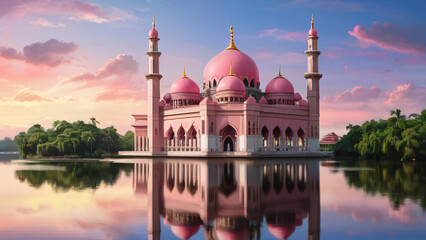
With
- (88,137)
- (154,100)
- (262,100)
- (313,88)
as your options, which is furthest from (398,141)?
(88,137)

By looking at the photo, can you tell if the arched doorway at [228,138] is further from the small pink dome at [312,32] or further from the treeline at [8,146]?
the treeline at [8,146]

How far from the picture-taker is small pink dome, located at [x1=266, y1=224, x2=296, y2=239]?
231 inches

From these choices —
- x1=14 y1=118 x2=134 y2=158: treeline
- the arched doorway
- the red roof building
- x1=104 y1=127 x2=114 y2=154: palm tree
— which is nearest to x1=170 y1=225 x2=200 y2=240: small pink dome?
the arched doorway

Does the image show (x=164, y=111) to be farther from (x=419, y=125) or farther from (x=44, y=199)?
(x=44, y=199)

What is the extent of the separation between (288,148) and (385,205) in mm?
29460

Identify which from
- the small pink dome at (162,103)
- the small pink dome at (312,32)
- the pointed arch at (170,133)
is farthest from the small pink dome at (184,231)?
the small pink dome at (312,32)

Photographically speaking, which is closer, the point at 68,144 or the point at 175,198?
the point at 175,198

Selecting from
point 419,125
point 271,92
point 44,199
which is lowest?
point 44,199

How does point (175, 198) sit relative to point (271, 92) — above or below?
below

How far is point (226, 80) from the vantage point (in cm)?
3725

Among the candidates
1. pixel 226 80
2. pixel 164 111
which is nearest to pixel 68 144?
pixel 164 111

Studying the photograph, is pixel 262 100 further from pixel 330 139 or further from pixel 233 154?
pixel 330 139

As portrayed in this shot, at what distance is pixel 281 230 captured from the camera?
20.2ft

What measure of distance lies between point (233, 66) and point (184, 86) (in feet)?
17.7
